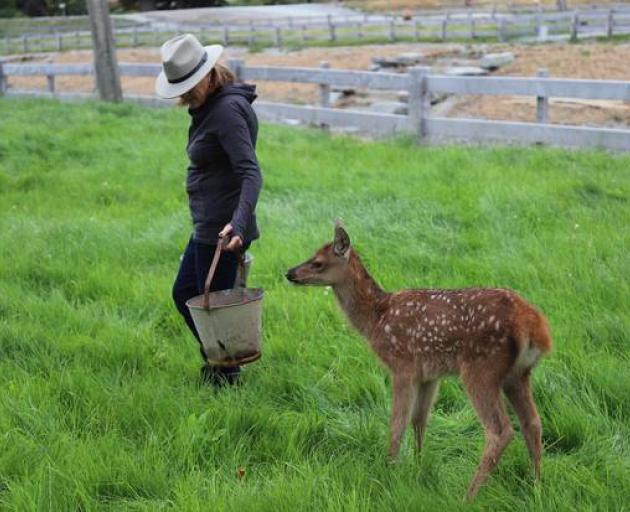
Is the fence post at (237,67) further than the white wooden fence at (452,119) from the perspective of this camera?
Yes

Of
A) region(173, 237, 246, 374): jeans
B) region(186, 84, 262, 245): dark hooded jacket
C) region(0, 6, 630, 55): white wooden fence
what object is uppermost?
region(186, 84, 262, 245): dark hooded jacket

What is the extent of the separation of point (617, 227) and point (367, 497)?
4.44 m

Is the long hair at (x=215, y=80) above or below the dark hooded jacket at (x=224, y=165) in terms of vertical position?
above

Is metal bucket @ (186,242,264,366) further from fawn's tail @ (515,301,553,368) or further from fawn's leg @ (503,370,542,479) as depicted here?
fawn's tail @ (515,301,553,368)

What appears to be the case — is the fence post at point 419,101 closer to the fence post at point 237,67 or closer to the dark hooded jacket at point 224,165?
the fence post at point 237,67

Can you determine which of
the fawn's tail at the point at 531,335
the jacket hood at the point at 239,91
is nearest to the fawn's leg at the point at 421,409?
the fawn's tail at the point at 531,335

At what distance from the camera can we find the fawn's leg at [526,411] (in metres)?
4.07

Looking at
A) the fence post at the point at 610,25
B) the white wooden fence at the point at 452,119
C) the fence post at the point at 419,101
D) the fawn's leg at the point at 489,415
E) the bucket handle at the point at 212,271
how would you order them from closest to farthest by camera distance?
the fawn's leg at the point at 489,415, the bucket handle at the point at 212,271, the white wooden fence at the point at 452,119, the fence post at the point at 419,101, the fence post at the point at 610,25

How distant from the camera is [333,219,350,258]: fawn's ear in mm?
4668

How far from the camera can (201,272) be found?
5.23 metres

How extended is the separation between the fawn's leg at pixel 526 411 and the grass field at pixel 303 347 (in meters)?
0.13

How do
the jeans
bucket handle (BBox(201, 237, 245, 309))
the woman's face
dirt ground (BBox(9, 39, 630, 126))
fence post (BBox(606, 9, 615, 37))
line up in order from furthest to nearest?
fence post (BBox(606, 9, 615, 37)) < dirt ground (BBox(9, 39, 630, 126)) < the jeans < the woman's face < bucket handle (BBox(201, 237, 245, 309))

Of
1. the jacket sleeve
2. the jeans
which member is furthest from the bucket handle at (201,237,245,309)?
the jeans

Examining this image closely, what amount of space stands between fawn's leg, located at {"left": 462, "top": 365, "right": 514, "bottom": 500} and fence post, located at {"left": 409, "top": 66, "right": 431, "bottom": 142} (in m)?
9.11
